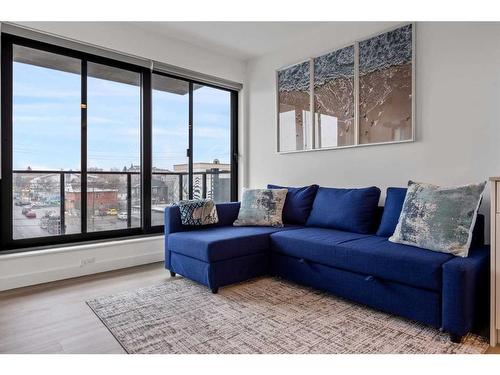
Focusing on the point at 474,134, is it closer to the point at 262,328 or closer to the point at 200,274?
the point at 262,328

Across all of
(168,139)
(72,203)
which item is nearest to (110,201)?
(72,203)

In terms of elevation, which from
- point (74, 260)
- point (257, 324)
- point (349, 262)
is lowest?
point (257, 324)

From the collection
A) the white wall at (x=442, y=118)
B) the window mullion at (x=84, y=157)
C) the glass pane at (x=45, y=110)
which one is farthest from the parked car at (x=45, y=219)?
the white wall at (x=442, y=118)

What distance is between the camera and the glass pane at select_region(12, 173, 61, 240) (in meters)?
2.85

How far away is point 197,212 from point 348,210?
1.38 m

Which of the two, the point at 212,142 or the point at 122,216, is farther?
the point at 212,142

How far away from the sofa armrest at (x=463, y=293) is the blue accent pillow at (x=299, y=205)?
152 cm

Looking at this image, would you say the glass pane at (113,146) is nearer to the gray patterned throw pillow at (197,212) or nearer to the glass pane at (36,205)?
the glass pane at (36,205)

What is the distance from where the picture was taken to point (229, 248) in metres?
2.55

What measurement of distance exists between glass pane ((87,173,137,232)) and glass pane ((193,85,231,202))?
2.53 ft

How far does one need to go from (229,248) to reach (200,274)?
0.32 metres

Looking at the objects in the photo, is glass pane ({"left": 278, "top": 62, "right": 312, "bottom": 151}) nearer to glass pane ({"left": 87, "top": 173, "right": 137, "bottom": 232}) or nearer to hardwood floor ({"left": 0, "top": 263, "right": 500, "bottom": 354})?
glass pane ({"left": 87, "top": 173, "right": 137, "bottom": 232})

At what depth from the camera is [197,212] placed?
2980mm

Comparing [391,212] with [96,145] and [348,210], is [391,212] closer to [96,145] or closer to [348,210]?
[348,210]
